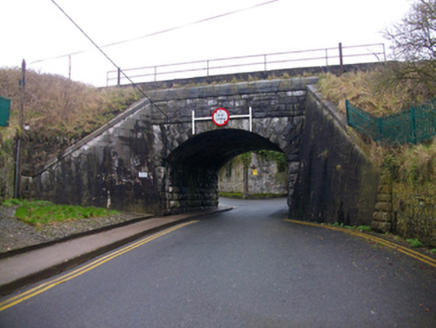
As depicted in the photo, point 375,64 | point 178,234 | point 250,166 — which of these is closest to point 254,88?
point 375,64

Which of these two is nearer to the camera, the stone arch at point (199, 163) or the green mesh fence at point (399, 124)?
the green mesh fence at point (399, 124)

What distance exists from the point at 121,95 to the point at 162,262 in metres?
12.5

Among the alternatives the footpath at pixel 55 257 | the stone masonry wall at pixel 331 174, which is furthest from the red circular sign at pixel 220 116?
the footpath at pixel 55 257

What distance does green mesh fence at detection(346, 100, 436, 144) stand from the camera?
8.30m

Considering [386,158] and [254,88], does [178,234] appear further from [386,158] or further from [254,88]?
[254,88]

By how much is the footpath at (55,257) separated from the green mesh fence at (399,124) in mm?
7520

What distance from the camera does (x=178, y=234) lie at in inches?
404

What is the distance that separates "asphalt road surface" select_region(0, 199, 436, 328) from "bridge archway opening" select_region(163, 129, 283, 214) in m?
8.82

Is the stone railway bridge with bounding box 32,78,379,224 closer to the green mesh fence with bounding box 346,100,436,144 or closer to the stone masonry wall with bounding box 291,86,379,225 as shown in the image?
the stone masonry wall with bounding box 291,86,379,225

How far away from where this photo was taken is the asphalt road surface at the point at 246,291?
156 inches

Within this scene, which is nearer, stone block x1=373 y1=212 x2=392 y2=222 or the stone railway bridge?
stone block x1=373 y1=212 x2=392 y2=222

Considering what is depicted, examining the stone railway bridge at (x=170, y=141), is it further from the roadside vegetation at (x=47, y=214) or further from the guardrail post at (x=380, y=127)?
the guardrail post at (x=380, y=127)

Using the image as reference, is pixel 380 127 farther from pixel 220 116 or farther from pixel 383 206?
pixel 220 116

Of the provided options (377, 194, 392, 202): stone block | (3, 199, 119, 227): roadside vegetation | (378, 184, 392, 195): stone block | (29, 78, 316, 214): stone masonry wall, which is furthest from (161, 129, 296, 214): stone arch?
(377, 194, 392, 202): stone block
